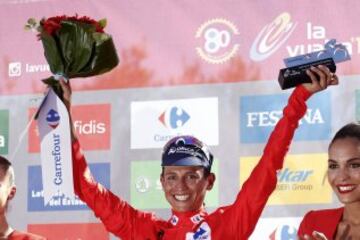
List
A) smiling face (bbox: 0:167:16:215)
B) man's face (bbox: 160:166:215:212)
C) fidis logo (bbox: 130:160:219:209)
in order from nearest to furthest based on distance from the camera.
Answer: man's face (bbox: 160:166:215:212) → smiling face (bbox: 0:167:16:215) → fidis logo (bbox: 130:160:219:209)

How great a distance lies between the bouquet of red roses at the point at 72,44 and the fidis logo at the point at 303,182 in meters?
0.95

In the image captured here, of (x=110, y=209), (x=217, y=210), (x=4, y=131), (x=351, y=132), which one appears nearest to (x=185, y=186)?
(x=217, y=210)

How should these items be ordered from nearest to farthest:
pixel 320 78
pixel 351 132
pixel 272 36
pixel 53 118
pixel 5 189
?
pixel 320 78 → pixel 351 132 → pixel 53 118 → pixel 5 189 → pixel 272 36

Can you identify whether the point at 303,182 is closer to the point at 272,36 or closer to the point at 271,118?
the point at 271,118

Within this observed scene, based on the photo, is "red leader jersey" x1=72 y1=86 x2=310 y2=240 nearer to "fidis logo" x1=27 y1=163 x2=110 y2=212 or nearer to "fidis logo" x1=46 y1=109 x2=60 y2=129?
"fidis logo" x1=46 y1=109 x2=60 y2=129

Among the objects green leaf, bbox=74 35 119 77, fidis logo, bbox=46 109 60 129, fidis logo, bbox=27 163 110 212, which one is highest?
green leaf, bbox=74 35 119 77

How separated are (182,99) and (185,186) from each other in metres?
0.90

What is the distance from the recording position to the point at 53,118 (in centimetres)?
366

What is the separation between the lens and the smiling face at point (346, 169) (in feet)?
10.8

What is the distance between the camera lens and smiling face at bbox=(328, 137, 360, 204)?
330 centimetres

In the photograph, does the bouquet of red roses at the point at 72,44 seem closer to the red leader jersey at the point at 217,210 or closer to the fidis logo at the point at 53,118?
the fidis logo at the point at 53,118

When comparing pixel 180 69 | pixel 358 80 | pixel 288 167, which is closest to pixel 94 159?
pixel 180 69

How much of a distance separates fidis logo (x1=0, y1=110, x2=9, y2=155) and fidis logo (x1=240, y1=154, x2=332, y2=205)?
1.32m

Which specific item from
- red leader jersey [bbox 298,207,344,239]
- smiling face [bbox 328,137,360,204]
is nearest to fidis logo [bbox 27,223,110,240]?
red leader jersey [bbox 298,207,344,239]
